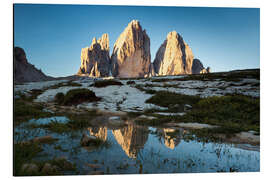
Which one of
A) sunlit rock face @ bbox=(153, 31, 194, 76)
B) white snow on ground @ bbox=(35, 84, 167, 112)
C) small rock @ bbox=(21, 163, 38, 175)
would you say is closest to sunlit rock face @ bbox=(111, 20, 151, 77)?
sunlit rock face @ bbox=(153, 31, 194, 76)

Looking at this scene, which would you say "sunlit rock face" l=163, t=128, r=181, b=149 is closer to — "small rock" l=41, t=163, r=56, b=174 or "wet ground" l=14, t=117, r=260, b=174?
"wet ground" l=14, t=117, r=260, b=174

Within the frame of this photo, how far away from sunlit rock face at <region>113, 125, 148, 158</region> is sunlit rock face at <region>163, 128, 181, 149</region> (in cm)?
61

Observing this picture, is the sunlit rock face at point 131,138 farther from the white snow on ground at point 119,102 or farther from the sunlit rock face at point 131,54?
the sunlit rock face at point 131,54

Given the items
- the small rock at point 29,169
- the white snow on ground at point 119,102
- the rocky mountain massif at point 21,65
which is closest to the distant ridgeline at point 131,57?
the rocky mountain massif at point 21,65

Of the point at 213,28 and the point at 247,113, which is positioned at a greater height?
the point at 213,28

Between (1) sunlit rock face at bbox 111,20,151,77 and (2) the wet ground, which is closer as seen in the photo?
(2) the wet ground

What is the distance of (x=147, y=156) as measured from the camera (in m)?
3.81

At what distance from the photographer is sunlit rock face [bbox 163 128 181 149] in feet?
14.9

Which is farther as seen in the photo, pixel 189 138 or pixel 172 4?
pixel 172 4

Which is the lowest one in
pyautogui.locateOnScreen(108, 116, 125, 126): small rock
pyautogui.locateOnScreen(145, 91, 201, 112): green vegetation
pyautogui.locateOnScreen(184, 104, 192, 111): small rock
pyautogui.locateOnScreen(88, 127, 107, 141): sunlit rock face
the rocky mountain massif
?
pyautogui.locateOnScreen(88, 127, 107, 141): sunlit rock face

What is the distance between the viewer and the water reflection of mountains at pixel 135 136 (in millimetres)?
4272
